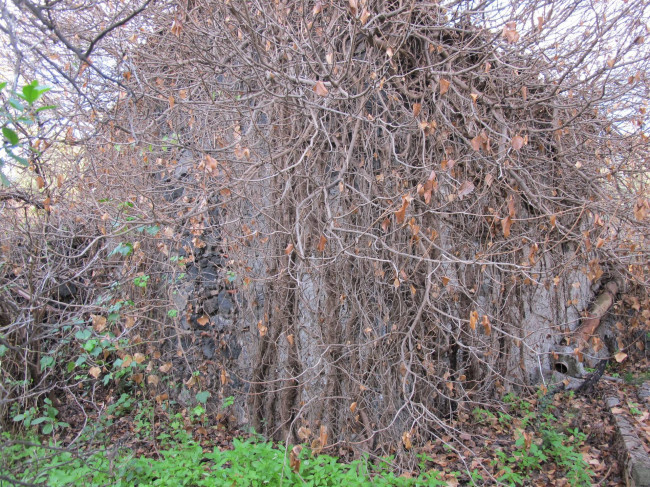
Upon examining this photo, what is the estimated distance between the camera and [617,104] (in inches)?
201

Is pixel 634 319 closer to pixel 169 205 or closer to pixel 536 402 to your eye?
pixel 536 402

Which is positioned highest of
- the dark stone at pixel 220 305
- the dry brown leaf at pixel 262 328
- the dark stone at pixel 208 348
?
the dark stone at pixel 220 305

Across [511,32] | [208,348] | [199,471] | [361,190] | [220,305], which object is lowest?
[199,471]

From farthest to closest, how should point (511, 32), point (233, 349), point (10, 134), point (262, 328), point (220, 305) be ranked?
point (220, 305)
point (233, 349)
point (262, 328)
point (511, 32)
point (10, 134)

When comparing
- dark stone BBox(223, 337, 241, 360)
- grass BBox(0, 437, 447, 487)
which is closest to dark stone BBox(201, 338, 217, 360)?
dark stone BBox(223, 337, 241, 360)

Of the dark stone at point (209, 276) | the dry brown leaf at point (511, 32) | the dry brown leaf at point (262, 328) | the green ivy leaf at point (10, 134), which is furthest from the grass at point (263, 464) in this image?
the dry brown leaf at point (511, 32)

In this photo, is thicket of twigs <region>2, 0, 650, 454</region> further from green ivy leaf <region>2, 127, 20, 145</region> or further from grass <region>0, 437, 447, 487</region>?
green ivy leaf <region>2, 127, 20, 145</region>

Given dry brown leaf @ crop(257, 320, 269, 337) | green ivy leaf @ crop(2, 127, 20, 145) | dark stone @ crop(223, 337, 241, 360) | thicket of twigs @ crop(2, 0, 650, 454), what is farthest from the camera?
dark stone @ crop(223, 337, 241, 360)

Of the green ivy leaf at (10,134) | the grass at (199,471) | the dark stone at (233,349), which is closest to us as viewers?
the green ivy leaf at (10,134)

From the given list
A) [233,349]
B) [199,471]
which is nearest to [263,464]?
[199,471]

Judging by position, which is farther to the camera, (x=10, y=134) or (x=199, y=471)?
(x=199, y=471)

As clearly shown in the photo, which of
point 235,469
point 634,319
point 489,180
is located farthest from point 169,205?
point 634,319

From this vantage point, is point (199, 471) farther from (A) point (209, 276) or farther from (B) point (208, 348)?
(A) point (209, 276)

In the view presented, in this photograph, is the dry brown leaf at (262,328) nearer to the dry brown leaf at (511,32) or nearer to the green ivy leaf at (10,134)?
the green ivy leaf at (10,134)
